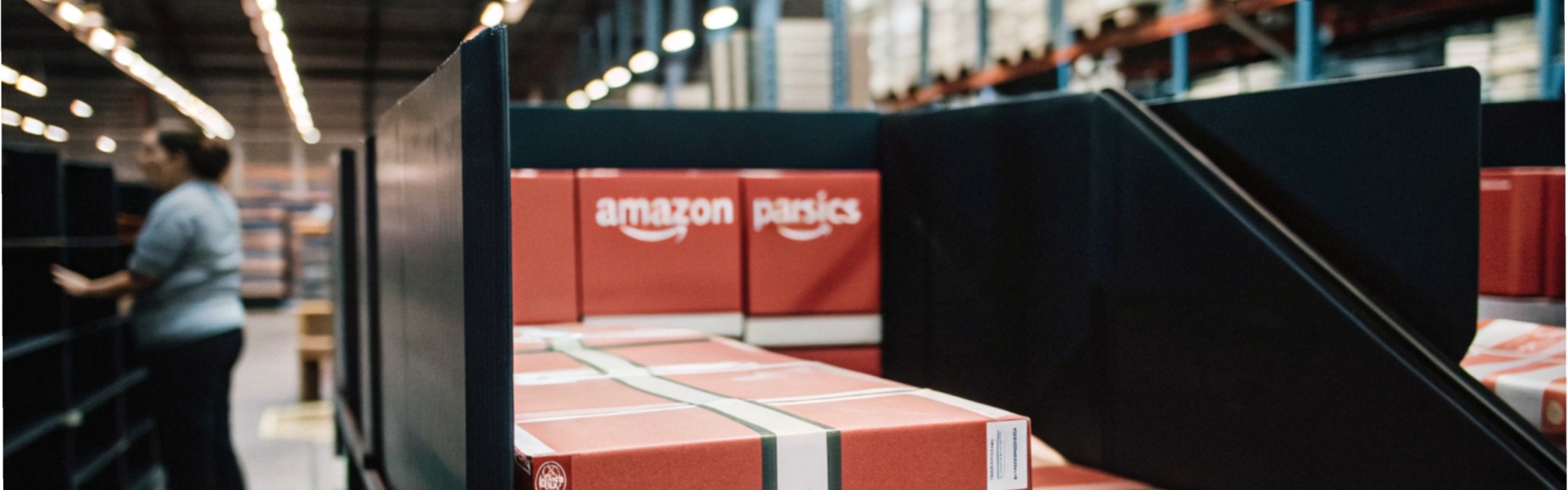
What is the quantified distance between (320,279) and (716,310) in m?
15.5

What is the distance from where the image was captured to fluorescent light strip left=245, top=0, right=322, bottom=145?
28.1 feet

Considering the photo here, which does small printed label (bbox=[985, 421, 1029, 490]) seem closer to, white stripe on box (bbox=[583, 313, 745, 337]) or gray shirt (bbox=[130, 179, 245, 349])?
white stripe on box (bbox=[583, 313, 745, 337])

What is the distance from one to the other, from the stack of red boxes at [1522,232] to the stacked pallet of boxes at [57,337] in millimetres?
4667

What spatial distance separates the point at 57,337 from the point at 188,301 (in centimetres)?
104

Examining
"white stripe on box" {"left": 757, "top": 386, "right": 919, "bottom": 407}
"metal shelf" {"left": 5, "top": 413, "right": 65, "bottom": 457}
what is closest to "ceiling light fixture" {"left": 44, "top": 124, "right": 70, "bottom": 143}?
"metal shelf" {"left": 5, "top": 413, "right": 65, "bottom": 457}

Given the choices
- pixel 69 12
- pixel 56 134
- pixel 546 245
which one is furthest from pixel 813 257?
pixel 56 134

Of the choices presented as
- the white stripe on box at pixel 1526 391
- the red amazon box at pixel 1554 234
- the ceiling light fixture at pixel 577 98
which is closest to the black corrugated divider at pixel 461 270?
the white stripe on box at pixel 1526 391

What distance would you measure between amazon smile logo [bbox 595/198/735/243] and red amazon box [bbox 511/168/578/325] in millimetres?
76

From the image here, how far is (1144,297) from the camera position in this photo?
1.72 meters

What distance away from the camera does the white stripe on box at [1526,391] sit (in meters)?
1.88

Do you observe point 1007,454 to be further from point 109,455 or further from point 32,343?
point 109,455

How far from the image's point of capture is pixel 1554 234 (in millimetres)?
2480

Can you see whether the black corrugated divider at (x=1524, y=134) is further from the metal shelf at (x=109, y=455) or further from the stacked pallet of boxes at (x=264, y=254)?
the stacked pallet of boxes at (x=264, y=254)

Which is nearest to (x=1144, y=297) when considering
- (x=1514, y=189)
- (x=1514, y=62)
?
(x=1514, y=189)
